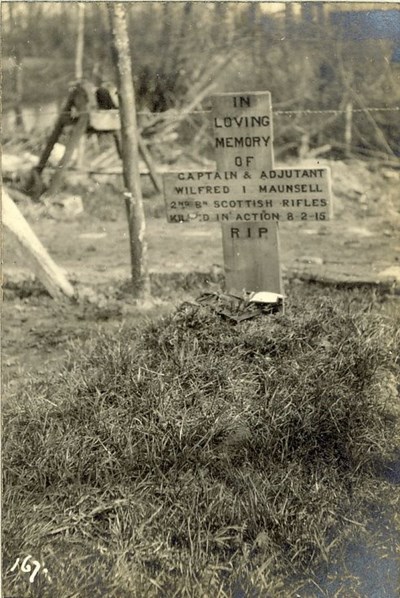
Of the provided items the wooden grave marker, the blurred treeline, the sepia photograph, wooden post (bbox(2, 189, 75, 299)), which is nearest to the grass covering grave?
the sepia photograph

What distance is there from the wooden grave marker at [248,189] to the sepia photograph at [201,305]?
14mm

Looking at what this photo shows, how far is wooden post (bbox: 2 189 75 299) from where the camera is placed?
211 inches

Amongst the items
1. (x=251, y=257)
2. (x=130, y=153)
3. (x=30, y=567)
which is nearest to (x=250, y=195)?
(x=251, y=257)

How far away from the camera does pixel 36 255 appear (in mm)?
5520

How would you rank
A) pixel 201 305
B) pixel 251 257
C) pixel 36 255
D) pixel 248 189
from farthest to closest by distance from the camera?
pixel 36 255 < pixel 251 257 < pixel 248 189 < pixel 201 305

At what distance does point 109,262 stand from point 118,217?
0.55 m

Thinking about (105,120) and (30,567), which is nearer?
(30,567)

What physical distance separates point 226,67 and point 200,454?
4100mm

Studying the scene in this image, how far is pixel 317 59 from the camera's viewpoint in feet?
19.3

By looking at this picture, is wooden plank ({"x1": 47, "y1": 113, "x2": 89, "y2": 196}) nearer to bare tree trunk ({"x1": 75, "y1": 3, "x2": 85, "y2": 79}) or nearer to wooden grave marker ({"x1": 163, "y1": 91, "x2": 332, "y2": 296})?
bare tree trunk ({"x1": 75, "y1": 3, "x2": 85, "y2": 79})

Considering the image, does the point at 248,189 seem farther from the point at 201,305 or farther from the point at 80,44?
the point at 80,44

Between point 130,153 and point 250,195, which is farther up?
point 130,153

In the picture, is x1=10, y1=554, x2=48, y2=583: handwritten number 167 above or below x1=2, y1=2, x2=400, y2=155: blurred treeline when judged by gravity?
below

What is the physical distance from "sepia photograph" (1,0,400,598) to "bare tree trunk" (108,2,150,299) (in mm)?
19
